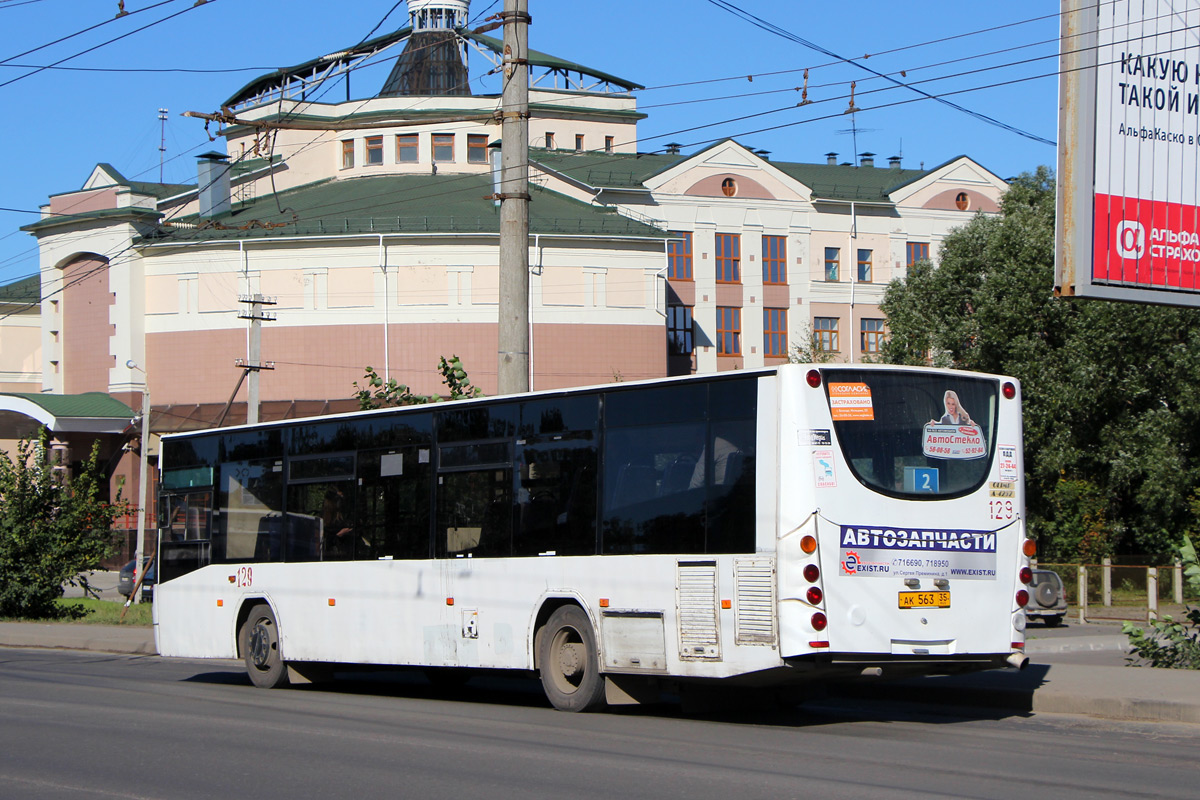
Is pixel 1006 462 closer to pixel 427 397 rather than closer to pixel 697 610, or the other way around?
pixel 697 610

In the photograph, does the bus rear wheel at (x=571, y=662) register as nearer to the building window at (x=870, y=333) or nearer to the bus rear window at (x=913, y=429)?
the bus rear window at (x=913, y=429)

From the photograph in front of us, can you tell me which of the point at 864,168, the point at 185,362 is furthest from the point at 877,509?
the point at 864,168

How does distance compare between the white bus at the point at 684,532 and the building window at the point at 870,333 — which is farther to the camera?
the building window at the point at 870,333

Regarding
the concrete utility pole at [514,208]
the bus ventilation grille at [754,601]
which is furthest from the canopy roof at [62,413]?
the bus ventilation grille at [754,601]

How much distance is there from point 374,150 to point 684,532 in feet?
208

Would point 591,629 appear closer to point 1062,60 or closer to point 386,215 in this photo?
point 1062,60

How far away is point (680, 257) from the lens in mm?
71062

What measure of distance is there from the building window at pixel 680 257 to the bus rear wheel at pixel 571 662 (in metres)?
58.1

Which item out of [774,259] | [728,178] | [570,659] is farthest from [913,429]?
[774,259]

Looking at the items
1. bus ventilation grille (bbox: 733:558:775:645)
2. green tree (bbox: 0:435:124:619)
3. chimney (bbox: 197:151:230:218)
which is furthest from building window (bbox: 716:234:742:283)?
bus ventilation grille (bbox: 733:558:775:645)

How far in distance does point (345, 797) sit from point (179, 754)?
8.06 ft

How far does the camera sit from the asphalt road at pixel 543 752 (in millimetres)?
8555

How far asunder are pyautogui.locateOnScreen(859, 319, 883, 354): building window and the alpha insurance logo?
192ft

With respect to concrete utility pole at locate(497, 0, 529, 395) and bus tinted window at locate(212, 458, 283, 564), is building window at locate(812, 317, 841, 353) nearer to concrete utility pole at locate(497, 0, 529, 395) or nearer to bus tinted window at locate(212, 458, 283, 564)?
concrete utility pole at locate(497, 0, 529, 395)
